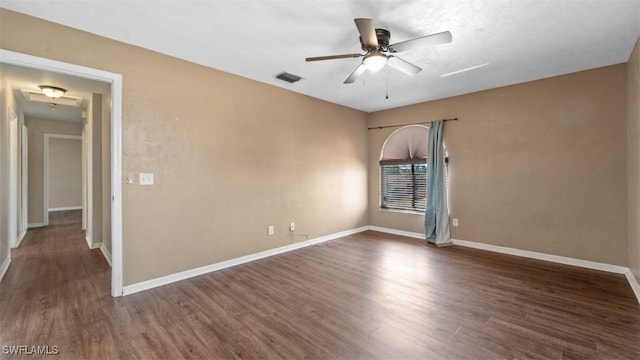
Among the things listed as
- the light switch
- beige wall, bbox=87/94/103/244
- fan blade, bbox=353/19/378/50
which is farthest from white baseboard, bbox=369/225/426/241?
beige wall, bbox=87/94/103/244

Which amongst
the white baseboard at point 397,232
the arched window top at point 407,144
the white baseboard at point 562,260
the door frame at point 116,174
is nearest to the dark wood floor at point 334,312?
the white baseboard at point 562,260

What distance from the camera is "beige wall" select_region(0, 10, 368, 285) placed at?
280cm

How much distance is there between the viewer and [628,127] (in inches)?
127

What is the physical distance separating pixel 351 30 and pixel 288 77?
1457 millimetres

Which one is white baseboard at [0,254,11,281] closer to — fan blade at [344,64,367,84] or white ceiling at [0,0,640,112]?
white ceiling at [0,0,640,112]

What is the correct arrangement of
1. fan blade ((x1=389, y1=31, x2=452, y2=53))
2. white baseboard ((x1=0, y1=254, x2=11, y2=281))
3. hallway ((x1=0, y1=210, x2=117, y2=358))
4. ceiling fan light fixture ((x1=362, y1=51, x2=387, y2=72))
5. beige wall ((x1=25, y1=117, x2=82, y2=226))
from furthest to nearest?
beige wall ((x1=25, y1=117, x2=82, y2=226))
white baseboard ((x1=0, y1=254, x2=11, y2=281))
ceiling fan light fixture ((x1=362, y1=51, x2=387, y2=72))
fan blade ((x1=389, y1=31, x2=452, y2=53))
hallway ((x1=0, y1=210, x2=117, y2=358))

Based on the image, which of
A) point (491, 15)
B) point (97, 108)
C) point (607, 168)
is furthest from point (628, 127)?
point (97, 108)

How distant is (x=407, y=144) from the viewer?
5.41 meters

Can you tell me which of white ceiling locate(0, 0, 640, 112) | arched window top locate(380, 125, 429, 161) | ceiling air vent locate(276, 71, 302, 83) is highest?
ceiling air vent locate(276, 71, 302, 83)

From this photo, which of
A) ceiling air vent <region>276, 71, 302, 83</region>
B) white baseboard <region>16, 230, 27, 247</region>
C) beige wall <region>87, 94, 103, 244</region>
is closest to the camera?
ceiling air vent <region>276, 71, 302, 83</region>

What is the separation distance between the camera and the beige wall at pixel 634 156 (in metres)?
2.73

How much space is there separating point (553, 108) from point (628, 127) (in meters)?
0.80

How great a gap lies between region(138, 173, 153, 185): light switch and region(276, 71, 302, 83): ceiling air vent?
2.10 metres

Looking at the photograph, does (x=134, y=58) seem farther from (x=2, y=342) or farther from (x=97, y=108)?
(x=2, y=342)
